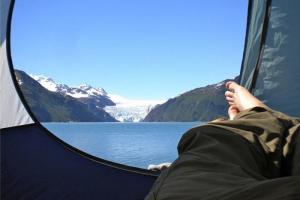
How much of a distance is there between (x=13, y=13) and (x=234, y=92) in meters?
1.12

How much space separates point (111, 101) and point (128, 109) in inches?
368

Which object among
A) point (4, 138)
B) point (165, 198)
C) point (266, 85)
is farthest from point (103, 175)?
point (165, 198)

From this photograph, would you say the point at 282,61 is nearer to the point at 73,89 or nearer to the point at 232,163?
the point at 232,163

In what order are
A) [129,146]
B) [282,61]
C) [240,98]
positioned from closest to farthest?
[240,98] → [282,61] → [129,146]

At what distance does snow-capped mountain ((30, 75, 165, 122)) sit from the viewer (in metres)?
110

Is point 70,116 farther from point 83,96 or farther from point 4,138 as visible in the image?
point 4,138

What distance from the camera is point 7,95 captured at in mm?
2064

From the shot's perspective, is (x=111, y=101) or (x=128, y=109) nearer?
(x=111, y=101)

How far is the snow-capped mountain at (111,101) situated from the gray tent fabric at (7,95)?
338 ft

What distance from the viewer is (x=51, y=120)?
6344 cm

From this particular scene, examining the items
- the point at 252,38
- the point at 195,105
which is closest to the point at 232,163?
the point at 252,38

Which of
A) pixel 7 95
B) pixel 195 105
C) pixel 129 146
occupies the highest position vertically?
pixel 7 95

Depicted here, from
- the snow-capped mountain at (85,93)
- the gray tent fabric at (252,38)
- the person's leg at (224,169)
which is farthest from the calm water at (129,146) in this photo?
the snow-capped mountain at (85,93)

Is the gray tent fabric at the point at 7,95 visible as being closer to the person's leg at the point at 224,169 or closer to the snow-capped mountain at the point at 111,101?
the person's leg at the point at 224,169
